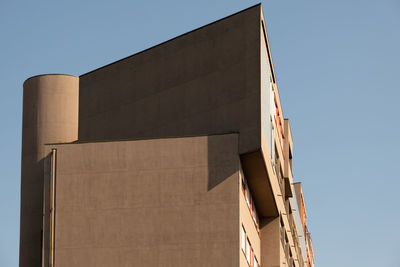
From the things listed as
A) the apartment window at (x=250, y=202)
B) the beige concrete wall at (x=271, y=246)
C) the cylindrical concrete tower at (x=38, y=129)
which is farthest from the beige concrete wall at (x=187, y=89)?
the beige concrete wall at (x=271, y=246)

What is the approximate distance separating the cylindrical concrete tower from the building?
103 millimetres

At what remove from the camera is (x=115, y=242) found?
50281 millimetres

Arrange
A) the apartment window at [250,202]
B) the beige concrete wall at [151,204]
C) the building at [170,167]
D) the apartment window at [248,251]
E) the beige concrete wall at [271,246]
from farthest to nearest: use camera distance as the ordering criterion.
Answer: the beige concrete wall at [271,246], the apartment window at [248,251], the apartment window at [250,202], the building at [170,167], the beige concrete wall at [151,204]

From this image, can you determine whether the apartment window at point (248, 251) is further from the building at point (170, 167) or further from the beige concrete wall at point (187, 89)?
the beige concrete wall at point (187, 89)

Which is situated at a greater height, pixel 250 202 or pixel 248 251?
pixel 250 202

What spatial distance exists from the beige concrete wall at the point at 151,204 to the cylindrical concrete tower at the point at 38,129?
528 cm

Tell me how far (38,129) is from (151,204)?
1277 cm

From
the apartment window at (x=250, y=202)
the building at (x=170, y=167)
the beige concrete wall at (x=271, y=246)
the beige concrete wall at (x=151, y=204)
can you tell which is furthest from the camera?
the beige concrete wall at (x=271, y=246)

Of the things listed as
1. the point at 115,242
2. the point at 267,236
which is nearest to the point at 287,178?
the point at 267,236

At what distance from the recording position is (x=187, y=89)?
179 ft

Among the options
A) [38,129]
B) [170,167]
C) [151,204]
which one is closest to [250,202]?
[170,167]

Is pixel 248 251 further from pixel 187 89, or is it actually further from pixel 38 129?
pixel 38 129

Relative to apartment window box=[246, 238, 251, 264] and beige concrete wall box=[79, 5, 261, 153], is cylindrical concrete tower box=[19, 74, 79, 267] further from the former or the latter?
→ apartment window box=[246, 238, 251, 264]

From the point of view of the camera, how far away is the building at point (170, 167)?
164 ft
